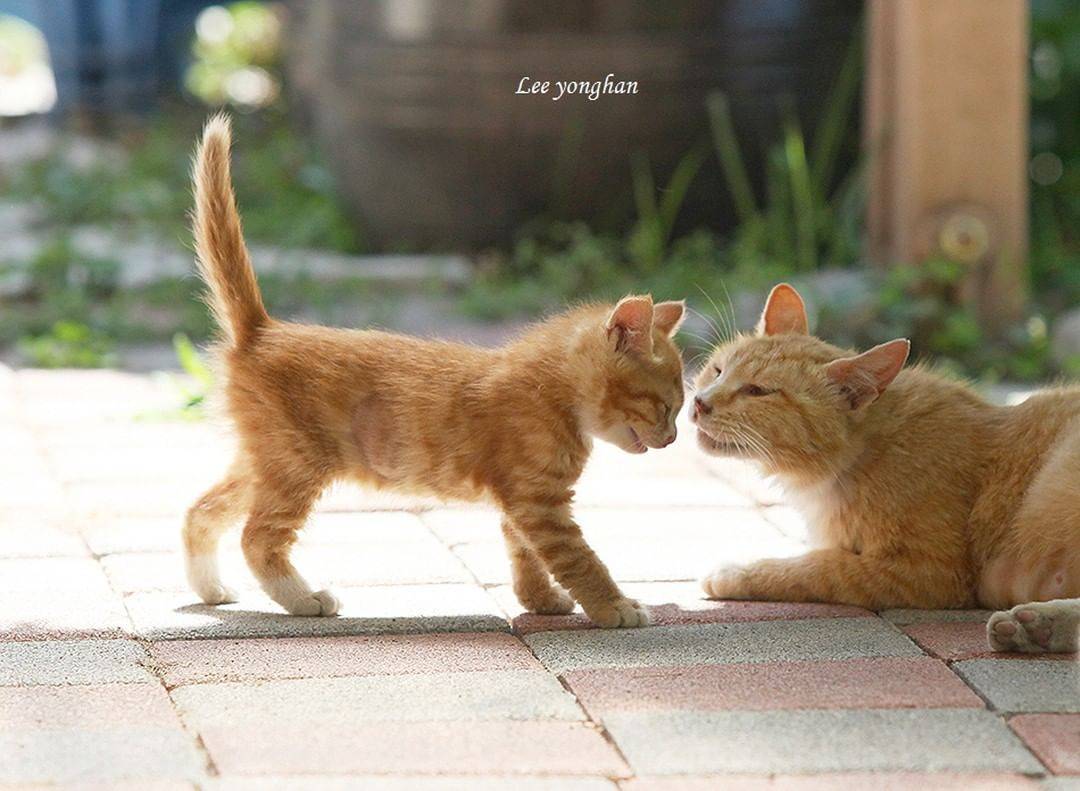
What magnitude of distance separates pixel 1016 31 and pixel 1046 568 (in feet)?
11.7

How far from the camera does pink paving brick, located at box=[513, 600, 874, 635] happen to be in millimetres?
3711

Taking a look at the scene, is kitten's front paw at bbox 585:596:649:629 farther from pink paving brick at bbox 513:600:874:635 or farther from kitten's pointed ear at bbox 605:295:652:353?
kitten's pointed ear at bbox 605:295:652:353

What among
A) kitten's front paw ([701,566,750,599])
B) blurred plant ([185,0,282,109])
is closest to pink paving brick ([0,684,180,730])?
kitten's front paw ([701,566,750,599])

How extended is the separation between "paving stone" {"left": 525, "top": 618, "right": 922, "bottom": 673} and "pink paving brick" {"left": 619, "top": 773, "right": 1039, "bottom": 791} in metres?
0.61

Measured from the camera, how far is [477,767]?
9.24 feet

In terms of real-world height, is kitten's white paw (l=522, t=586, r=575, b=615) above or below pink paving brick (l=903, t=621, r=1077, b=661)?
above

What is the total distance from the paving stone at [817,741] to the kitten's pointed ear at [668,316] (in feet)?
3.60

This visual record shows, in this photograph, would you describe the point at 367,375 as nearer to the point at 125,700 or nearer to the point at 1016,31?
the point at 125,700

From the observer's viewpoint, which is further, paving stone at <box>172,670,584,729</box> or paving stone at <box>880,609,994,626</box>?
paving stone at <box>880,609,994,626</box>

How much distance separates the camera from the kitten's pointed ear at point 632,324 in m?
3.65

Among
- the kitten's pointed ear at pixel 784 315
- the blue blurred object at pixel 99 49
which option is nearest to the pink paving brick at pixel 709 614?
the kitten's pointed ear at pixel 784 315

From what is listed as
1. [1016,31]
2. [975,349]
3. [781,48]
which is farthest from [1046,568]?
[781,48]

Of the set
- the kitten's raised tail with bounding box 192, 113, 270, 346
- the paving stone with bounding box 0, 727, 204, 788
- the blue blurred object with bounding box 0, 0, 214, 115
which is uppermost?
the blue blurred object with bounding box 0, 0, 214, 115

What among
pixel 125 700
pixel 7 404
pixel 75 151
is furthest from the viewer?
pixel 75 151
